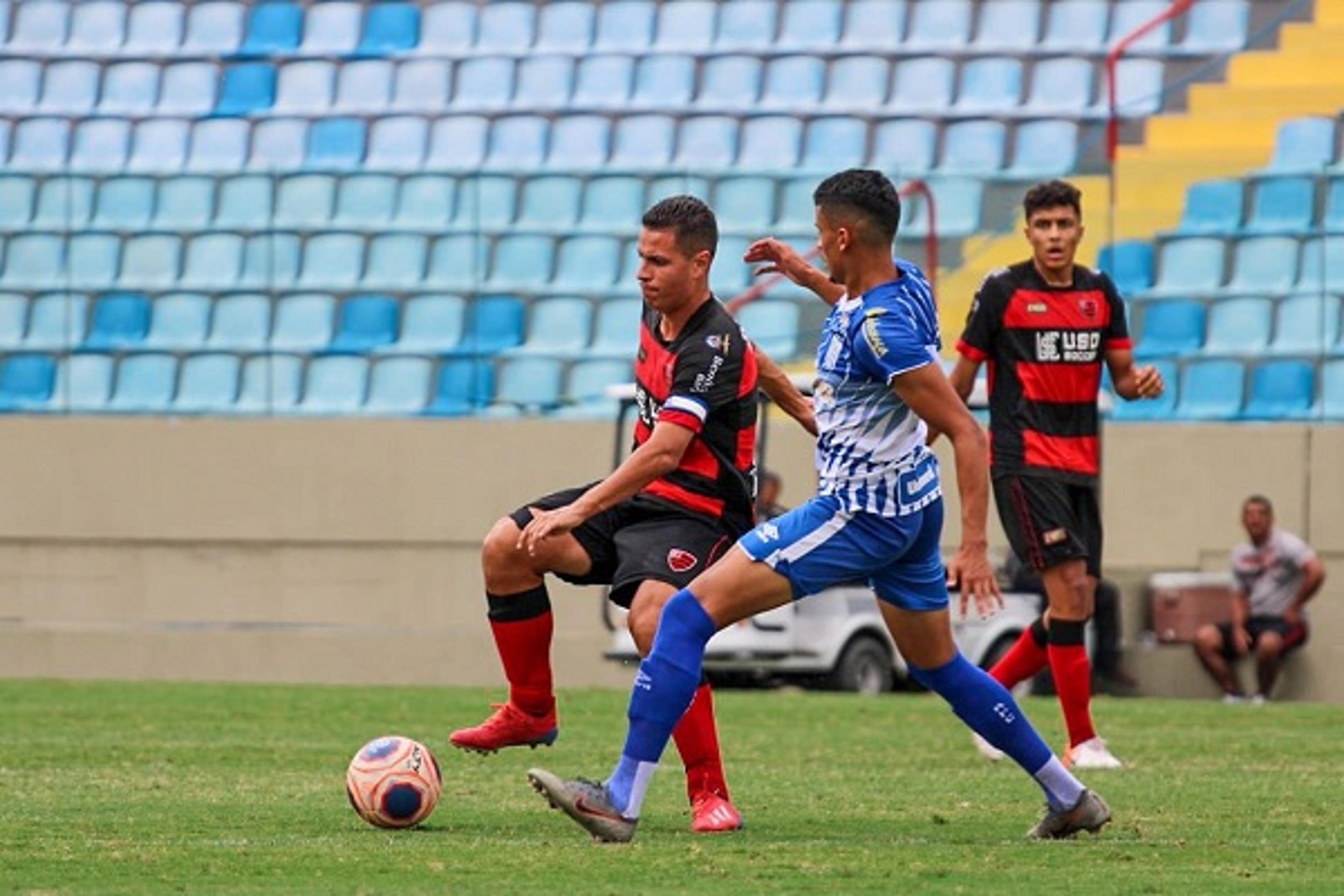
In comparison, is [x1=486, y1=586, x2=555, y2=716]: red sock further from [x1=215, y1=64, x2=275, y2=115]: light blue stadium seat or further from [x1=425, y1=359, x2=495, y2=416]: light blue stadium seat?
[x1=215, y1=64, x2=275, y2=115]: light blue stadium seat

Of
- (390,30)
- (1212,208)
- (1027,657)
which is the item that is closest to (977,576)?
(1027,657)

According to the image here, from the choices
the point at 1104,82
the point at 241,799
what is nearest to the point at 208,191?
the point at 1104,82

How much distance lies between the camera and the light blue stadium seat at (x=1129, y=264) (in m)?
18.2

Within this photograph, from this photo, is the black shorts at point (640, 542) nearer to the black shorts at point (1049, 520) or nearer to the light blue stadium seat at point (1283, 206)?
the black shorts at point (1049, 520)

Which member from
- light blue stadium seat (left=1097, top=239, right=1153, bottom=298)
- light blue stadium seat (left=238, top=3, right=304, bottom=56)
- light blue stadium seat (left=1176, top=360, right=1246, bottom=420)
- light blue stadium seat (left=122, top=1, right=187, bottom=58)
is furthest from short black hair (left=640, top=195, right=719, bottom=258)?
light blue stadium seat (left=122, top=1, right=187, bottom=58)

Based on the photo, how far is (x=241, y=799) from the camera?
28.8 ft

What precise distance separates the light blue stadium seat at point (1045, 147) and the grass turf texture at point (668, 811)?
5.89 metres

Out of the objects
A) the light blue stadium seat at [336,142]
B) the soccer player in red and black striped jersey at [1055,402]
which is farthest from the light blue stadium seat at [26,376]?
the soccer player in red and black striped jersey at [1055,402]

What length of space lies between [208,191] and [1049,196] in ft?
35.9

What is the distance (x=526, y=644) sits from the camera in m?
8.21

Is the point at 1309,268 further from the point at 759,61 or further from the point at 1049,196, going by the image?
the point at 1049,196

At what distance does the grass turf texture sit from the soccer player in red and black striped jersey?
0.60 meters

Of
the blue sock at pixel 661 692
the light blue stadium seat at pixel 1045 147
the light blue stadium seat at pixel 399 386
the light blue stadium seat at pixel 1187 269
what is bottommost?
the blue sock at pixel 661 692

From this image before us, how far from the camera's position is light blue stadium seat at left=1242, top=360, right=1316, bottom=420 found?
17484 millimetres
